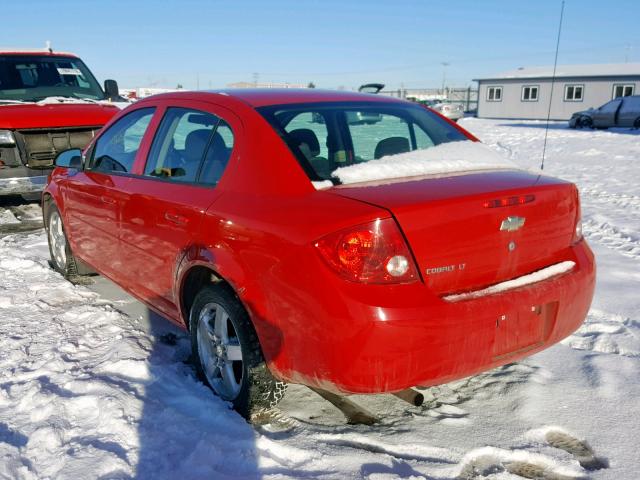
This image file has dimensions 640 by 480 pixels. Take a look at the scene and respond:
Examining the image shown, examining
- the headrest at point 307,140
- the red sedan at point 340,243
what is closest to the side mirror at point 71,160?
the red sedan at point 340,243

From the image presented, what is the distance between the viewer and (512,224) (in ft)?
8.62

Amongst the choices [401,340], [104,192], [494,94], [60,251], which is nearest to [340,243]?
[401,340]

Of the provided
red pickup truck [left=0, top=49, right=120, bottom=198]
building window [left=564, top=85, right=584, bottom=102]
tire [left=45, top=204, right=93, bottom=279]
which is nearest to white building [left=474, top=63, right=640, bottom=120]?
building window [left=564, top=85, right=584, bottom=102]

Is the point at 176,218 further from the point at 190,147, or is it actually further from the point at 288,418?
the point at 288,418

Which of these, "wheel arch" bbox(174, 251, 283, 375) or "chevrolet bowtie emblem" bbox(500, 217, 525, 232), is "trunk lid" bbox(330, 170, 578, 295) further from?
"wheel arch" bbox(174, 251, 283, 375)

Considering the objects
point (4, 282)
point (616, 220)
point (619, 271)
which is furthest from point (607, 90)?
point (4, 282)

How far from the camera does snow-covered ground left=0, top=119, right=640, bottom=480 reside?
8.38ft

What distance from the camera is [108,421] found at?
285cm

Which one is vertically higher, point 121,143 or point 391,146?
point 391,146

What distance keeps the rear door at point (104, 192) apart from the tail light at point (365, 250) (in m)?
1.90

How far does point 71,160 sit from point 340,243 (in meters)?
3.25

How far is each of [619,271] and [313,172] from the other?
3.79 metres

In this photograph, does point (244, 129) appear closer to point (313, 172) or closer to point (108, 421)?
point (313, 172)

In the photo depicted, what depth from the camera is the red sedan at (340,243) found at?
7.74ft
